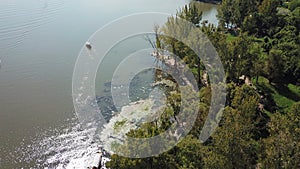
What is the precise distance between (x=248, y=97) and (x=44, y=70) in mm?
18335

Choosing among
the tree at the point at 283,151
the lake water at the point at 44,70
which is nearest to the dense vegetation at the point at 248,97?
the tree at the point at 283,151

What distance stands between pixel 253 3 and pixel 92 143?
84.2ft

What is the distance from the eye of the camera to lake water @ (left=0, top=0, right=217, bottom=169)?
18.8 metres

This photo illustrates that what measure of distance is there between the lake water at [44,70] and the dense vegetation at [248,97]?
256 inches

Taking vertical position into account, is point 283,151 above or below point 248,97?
above

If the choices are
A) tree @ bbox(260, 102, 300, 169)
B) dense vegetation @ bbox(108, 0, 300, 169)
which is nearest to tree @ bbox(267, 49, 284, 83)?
dense vegetation @ bbox(108, 0, 300, 169)

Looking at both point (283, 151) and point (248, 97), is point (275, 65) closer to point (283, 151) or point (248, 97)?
point (248, 97)

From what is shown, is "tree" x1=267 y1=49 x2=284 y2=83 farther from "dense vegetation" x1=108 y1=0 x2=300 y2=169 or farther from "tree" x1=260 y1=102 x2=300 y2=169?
"tree" x1=260 y1=102 x2=300 y2=169

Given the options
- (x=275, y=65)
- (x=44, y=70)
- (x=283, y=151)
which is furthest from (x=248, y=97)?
(x=44, y=70)

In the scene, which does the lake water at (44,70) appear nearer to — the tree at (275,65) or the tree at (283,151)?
the tree at (283,151)

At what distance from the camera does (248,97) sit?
1770cm

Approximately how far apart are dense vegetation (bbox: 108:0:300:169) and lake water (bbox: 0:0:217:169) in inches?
256

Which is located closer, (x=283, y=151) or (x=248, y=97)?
(x=283, y=151)

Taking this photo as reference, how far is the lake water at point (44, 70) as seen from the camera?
18.8 m
